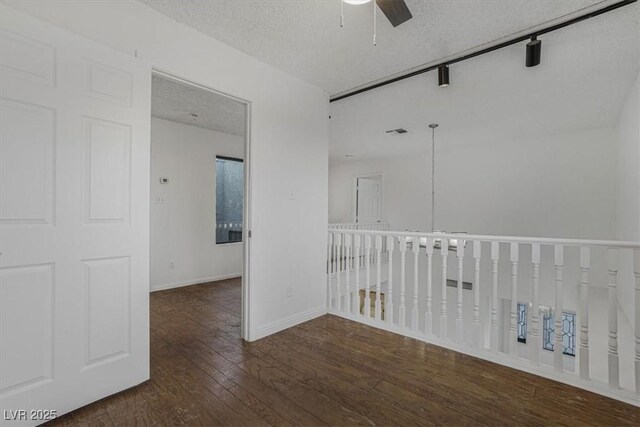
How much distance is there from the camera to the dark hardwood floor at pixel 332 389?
5.36 feet

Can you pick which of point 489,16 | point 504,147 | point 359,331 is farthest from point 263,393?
point 504,147

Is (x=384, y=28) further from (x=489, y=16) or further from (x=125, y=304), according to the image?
(x=125, y=304)

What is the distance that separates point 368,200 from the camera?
7375 mm

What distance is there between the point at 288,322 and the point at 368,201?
194 inches

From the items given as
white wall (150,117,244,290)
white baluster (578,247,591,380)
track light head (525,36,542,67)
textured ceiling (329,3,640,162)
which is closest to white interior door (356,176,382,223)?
textured ceiling (329,3,640,162)

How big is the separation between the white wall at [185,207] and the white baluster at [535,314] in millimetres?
4334

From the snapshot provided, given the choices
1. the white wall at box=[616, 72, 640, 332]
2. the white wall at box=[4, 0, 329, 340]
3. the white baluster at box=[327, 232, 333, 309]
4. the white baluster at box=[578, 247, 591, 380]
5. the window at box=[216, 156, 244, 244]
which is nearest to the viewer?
the white wall at box=[4, 0, 329, 340]

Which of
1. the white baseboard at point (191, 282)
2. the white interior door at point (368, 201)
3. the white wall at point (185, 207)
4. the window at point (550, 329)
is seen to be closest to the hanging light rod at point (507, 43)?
the white wall at point (185, 207)

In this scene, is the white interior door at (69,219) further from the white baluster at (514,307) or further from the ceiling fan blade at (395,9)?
the white baluster at (514,307)

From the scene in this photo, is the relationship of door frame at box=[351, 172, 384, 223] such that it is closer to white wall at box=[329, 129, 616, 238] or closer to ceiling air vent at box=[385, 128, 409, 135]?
white wall at box=[329, 129, 616, 238]

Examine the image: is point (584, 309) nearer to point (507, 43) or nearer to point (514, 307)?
point (514, 307)

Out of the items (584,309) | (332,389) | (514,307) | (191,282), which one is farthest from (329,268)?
(191,282)

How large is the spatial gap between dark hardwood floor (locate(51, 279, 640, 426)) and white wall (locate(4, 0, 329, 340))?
0.47 metres

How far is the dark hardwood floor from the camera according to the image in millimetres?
1634
